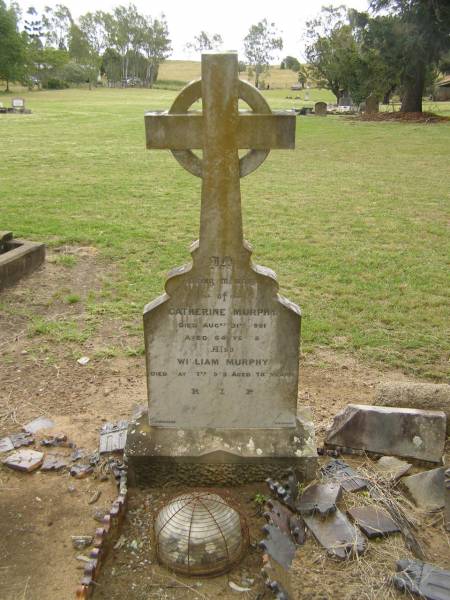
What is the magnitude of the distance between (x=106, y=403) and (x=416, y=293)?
4607 millimetres

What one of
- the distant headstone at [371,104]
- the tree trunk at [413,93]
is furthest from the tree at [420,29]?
the distant headstone at [371,104]

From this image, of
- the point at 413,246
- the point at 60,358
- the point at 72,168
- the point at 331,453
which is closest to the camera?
the point at 331,453

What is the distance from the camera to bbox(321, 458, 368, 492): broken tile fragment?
13.3 feet

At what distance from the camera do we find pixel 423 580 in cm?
320

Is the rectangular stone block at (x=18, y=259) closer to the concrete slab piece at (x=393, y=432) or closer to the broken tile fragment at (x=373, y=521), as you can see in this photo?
the concrete slab piece at (x=393, y=432)

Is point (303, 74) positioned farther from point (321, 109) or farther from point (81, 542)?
point (81, 542)

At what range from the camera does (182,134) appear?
3.85 meters

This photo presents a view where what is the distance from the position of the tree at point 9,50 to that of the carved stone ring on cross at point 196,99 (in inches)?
2580

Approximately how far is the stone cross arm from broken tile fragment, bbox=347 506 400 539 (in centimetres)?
250

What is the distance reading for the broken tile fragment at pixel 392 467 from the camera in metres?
4.19

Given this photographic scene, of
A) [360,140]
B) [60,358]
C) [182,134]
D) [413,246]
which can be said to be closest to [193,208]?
[413,246]

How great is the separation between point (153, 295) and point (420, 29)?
26.2 m

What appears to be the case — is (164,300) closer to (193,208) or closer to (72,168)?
(193,208)

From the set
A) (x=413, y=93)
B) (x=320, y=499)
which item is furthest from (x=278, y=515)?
(x=413, y=93)
